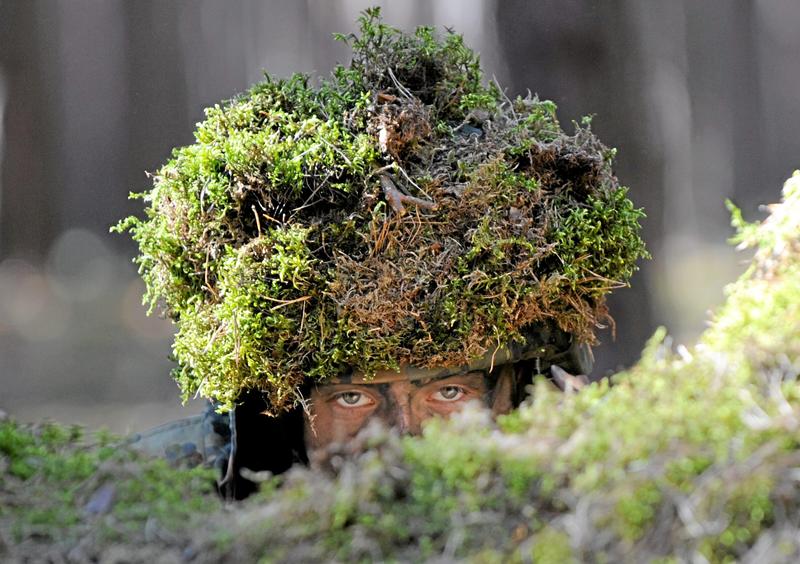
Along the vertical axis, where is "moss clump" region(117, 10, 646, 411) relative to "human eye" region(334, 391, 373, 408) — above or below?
above

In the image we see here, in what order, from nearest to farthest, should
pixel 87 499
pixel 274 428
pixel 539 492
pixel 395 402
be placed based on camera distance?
pixel 539 492
pixel 87 499
pixel 395 402
pixel 274 428

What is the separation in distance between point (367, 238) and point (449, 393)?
0.49 meters

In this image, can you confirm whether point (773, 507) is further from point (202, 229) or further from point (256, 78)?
point (256, 78)

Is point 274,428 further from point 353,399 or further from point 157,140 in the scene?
point 157,140

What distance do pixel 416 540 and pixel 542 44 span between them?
10.3 ft

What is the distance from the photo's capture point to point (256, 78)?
4.35m

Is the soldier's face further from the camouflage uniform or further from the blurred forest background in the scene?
the blurred forest background

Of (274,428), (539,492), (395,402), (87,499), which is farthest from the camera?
(274,428)

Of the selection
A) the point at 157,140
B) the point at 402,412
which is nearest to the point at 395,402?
the point at 402,412

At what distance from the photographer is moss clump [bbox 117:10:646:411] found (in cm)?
207

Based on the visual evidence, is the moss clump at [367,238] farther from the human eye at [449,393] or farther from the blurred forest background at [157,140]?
the blurred forest background at [157,140]

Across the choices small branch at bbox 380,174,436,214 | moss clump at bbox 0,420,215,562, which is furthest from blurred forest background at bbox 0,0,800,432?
moss clump at bbox 0,420,215,562

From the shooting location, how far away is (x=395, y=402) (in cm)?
222

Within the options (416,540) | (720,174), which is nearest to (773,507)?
(416,540)
